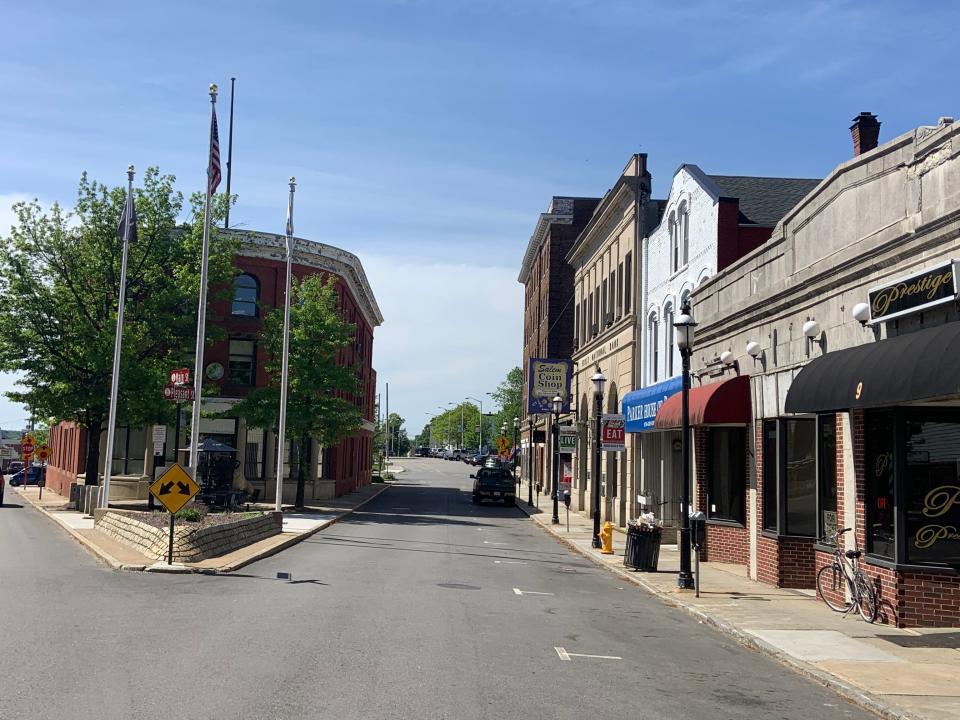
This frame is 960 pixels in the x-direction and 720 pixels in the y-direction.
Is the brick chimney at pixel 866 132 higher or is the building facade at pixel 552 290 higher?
the building facade at pixel 552 290

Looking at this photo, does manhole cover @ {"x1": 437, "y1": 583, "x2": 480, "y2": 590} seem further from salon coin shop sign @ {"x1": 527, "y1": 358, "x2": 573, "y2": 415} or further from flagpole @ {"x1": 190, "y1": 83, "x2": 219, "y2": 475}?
salon coin shop sign @ {"x1": 527, "y1": 358, "x2": 573, "y2": 415}

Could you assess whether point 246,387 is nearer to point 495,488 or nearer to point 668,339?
point 495,488

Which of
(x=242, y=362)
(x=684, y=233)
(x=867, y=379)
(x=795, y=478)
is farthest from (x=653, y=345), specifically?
(x=242, y=362)

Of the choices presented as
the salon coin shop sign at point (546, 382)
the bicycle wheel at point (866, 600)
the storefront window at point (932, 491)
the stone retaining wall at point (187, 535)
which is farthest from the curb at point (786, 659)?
the salon coin shop sign at point (546, 382)

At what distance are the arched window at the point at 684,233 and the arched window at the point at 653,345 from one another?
3.14m

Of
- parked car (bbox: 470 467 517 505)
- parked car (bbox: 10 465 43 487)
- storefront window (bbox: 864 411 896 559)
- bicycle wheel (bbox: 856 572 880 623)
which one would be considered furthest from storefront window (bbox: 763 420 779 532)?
parked car (bbox: 10 465 43 487)

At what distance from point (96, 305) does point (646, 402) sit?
22.8 metres

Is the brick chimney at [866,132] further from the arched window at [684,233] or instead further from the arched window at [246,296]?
the arched window at [246,296]

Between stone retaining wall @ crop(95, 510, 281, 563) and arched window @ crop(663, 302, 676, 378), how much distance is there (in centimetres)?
1243

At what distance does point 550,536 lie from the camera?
31656mm

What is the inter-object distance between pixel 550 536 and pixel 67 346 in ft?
65.2

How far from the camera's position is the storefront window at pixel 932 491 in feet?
44.1

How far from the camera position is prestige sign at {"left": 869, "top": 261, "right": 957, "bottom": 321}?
12.1 metres

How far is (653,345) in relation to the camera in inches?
1214
